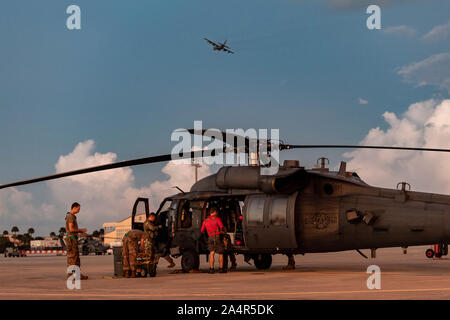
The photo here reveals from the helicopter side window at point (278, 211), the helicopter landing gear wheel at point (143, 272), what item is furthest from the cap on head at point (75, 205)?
the helicopter side window at point (278, 211)

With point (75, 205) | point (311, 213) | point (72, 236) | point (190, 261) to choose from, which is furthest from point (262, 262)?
point (75, 205)

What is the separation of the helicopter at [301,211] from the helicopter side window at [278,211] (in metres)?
0.03

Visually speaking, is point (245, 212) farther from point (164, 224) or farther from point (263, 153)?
point (164, 224)

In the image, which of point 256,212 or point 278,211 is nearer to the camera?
point 278,211

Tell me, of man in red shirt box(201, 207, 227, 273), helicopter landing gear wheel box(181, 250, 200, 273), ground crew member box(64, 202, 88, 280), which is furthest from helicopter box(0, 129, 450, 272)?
ground crew member box(64, 202, 88, 280)

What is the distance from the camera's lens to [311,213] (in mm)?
15188

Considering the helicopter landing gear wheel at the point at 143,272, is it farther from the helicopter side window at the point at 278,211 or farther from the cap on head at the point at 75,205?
the helicopter side window at the point at 278,211

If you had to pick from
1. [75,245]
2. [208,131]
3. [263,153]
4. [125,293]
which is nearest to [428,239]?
[263,153]

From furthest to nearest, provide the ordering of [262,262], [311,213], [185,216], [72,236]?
[262,262] < [185,216] < [311,213] < [72,236]

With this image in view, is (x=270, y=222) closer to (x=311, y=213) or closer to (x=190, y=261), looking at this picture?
(x=311, y=213)

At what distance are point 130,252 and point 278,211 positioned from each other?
4332mm

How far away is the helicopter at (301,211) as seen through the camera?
45.8 ft

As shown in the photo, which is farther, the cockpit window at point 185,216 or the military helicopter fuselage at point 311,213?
the cockpit window at point 185,216
